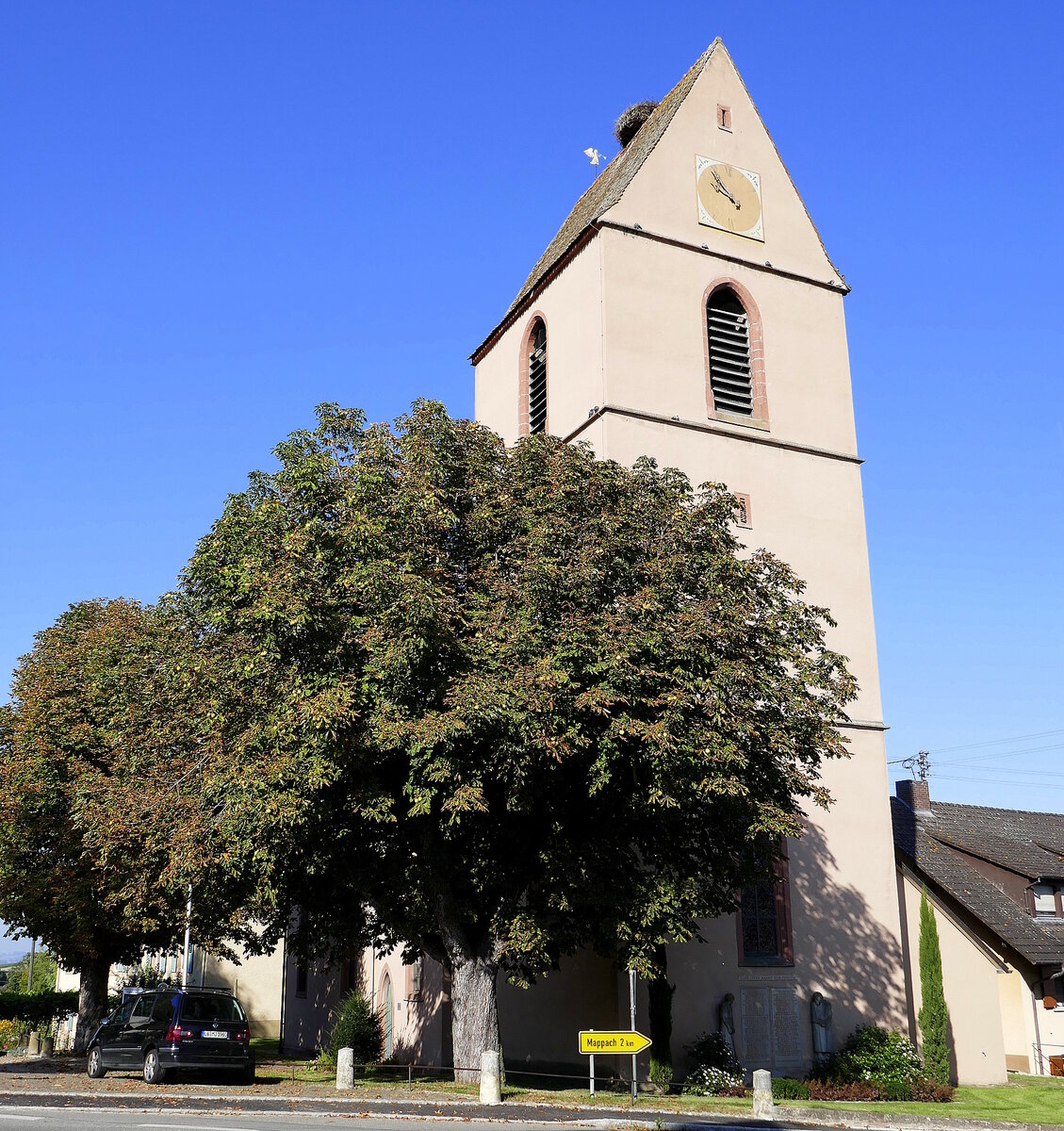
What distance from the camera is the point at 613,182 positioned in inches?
1220

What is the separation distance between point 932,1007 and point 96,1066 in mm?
16411

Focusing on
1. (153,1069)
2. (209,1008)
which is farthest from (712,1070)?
(153,1069)

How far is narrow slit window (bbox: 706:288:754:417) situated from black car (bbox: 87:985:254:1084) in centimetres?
1640

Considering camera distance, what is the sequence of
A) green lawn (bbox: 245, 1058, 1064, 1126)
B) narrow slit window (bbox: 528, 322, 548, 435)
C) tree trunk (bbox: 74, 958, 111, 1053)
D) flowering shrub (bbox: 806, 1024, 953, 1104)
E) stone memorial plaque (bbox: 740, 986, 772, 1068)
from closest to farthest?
green lawn (bbox: 245, 1058, 1064, 1126) → flowering shrub (bbox: 806, 1024, 953, 1104) → stone memorial plaque (bbox: 740, 986, 772, 1068) → narrow slit window (bbox: 528, 322, 548, 435) → tree trunk (bbox: 74, 958, 111, 1053)

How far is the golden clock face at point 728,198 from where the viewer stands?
2978 cm

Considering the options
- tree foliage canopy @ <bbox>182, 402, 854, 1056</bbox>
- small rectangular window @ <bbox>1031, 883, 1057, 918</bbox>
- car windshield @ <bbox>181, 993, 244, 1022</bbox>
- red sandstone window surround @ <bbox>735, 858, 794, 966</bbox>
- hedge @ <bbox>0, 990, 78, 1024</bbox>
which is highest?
tree foliage canopy @ <bbox>182, 402, 854, 1056</bbox>

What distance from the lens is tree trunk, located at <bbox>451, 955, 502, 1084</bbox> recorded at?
19.2m

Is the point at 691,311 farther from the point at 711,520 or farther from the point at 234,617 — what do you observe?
the point at 234,617

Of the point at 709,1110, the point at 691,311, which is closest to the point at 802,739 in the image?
the point at 709,1110

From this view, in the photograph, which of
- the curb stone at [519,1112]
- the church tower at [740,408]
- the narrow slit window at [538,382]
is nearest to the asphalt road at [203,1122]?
the curb stone at [519,1112]

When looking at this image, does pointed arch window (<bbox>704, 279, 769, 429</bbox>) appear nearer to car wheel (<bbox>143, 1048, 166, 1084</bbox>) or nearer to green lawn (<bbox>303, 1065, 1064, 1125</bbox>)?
green lawn (<bbox>303, 1065, 1064, 1125</bbox>)

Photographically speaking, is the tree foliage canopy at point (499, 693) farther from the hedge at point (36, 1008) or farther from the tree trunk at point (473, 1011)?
the hedge at point (36, 1008)

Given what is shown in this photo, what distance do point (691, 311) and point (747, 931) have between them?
13.9 metres

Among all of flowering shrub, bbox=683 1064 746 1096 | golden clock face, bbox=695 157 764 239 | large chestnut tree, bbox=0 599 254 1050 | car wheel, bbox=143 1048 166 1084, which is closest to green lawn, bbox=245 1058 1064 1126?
flowering shrub, bbox=683 1064 746 1096
